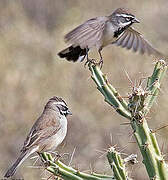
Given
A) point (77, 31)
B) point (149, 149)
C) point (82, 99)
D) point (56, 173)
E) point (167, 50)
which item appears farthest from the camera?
point (167, 50)

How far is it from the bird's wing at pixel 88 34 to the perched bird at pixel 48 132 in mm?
610

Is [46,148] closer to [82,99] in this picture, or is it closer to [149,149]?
[149,149]

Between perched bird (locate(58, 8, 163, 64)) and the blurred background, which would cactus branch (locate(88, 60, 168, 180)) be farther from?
the blurred background

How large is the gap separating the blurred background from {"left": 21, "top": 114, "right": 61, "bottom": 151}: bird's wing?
2992 millimetres

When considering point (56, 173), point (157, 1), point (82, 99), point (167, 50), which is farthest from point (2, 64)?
point (56, 173)

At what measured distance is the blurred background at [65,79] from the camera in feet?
32.7

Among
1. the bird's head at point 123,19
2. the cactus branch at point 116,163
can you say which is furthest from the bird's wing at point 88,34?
the cactus branch at point 116,163

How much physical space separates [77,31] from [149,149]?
2.28 meters

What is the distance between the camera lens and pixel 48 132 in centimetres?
579

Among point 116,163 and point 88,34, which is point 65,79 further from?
point 116,163

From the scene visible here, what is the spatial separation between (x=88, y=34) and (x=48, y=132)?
1.05 m

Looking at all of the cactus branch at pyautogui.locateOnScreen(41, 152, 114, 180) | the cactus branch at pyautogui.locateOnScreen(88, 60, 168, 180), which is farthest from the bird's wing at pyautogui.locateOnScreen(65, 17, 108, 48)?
the cactus branch at pyautogui.locateOnScreen(88, 60, 168, 180)

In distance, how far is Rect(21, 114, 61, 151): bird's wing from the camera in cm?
568

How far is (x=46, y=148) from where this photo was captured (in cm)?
562
